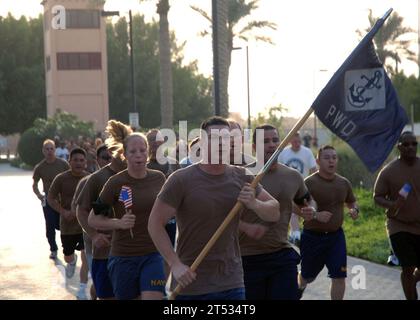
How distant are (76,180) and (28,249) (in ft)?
15.2

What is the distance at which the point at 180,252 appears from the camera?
5.90m

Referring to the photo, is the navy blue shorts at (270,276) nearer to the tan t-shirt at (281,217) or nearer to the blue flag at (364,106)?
the tan t-shirt at (281,217)

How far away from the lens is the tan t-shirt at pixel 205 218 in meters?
5.76

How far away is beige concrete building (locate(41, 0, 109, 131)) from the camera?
73.6 metres

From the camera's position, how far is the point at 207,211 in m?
5.76

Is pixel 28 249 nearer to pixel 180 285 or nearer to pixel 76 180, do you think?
pixel 76 180

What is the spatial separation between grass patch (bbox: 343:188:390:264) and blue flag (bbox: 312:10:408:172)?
19.8 ft

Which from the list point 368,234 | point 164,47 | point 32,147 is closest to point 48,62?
point 32,147

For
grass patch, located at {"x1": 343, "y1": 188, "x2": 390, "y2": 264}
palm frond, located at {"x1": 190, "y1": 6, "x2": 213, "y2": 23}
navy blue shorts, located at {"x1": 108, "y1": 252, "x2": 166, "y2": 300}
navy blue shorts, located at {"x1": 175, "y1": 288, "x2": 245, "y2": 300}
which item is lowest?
grass patch, located at {"x1": 343, "y1": 188, "x2": 390, "y2": 264}

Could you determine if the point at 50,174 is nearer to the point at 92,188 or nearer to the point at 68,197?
the point at 68,197

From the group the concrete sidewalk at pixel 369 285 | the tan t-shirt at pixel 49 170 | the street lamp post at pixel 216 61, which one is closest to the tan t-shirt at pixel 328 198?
the concrete sidewalk at pixel 369 285

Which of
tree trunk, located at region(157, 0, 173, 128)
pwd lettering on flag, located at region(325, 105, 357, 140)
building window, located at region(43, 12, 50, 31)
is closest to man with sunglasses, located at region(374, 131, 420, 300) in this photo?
pwd lettering on flag, located at region(325, 105, 357, 140)

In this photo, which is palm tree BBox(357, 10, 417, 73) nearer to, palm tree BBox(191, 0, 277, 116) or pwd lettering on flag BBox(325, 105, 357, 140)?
palm tree BBox(191, 0, 277, 116)

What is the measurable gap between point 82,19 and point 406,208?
6698 centimetres
